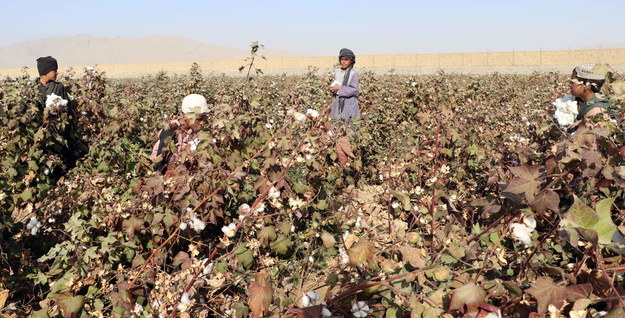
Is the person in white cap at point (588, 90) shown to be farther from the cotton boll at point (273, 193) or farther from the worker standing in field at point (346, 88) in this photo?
the worker standing in field at point (346, 88)

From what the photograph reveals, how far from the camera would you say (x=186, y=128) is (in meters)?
3.47

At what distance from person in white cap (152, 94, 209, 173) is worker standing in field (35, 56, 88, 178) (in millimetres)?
1485

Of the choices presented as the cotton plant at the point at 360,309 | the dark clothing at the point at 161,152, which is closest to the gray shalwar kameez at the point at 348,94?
the dark clothing at the point at 161,152

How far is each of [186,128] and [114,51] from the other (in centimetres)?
16364

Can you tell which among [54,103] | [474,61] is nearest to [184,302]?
[54,103]

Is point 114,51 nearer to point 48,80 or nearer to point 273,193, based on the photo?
point 48,80

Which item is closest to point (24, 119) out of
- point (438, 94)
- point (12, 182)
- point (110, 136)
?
point (12, 182)

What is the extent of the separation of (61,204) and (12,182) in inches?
32.1

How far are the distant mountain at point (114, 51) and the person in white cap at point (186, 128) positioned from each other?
14092cm

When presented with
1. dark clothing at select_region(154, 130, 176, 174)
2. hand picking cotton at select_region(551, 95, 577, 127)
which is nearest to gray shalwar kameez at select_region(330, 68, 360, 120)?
dark clothing at select_region(154, 130, 176, 174)

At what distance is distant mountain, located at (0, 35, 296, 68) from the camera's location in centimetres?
14700

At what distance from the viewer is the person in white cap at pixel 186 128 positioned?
120 inches

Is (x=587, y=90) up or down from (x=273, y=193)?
up

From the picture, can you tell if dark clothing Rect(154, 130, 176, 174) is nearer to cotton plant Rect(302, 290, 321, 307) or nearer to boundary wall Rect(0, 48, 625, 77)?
cotton plant Rect(302, 290, 321, 307)
